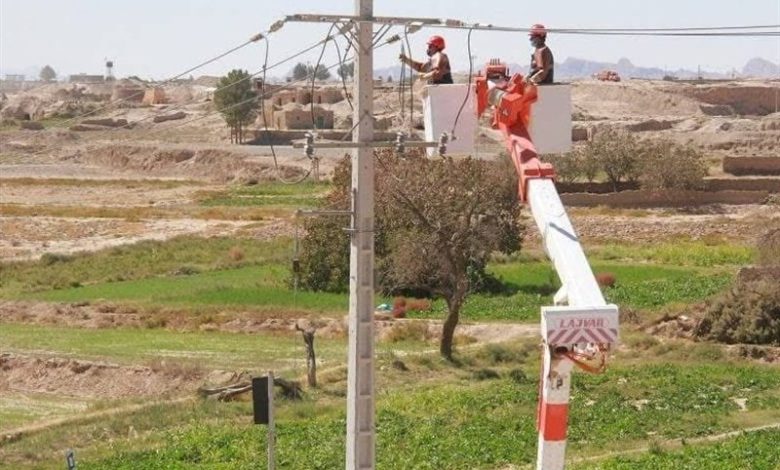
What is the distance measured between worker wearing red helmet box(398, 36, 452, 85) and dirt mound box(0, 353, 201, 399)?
682 inches

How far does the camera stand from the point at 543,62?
50.6 feet

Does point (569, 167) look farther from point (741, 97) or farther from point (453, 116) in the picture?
point (741, 97)

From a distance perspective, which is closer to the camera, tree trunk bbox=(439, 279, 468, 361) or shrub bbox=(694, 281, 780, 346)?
tree trunk bbox=(439, 279, 468, 361)

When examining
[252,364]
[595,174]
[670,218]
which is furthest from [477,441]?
[595,174]

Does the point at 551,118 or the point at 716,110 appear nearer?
the point at 551,118

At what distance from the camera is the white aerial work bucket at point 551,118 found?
14.9m

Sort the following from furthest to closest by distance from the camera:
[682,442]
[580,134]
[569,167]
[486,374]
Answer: [580,134] → [569,167] → [486,374] → [682,442]

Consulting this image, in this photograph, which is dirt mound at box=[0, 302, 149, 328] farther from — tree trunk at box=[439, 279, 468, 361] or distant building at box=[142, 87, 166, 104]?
distant building at box=[142, 87, 166, 104]

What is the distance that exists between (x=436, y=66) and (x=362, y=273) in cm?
261

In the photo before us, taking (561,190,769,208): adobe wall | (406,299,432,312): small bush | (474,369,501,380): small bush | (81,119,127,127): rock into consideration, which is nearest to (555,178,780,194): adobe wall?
(561,190,769,208): adobe wall

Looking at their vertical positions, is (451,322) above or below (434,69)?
below

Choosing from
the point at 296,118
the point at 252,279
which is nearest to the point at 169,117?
the point at 296,118

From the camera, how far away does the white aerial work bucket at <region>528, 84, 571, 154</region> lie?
14867 mm

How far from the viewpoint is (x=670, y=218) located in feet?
213
